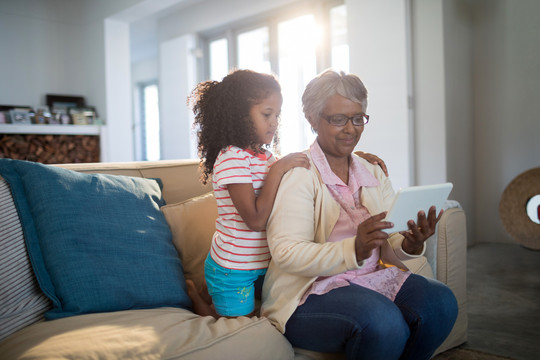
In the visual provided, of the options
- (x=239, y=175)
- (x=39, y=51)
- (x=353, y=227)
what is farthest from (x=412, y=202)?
(x=39, y=51)

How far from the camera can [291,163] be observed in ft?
4.24

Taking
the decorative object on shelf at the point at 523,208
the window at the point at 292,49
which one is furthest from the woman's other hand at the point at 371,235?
the window at the point at 292,49

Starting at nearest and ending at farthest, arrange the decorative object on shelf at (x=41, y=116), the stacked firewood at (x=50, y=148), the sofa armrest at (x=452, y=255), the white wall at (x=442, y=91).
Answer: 1. the sofa armrest at (x=452, y=255)
2. the white wall at (x=442, y=91)
3. the stacked firewood at (x=50, y=148)
4. the decorative object on shelf at (x=41, y=116)

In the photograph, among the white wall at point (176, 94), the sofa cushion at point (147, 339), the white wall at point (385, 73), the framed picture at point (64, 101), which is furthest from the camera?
the white wall at point (176, 94)

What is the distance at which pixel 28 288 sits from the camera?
1253mm

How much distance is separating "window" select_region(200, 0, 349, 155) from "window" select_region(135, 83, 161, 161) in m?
3.48

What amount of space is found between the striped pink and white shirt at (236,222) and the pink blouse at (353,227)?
190 mm

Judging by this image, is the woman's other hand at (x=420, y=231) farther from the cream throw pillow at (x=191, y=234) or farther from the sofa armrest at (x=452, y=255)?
the cream throw pillow at (x=191, y=234)

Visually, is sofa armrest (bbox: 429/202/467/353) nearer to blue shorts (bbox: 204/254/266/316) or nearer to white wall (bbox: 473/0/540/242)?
blue shorts (bbox: 204/254/266/316)

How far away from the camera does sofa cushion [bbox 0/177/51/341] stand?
46.8 inches

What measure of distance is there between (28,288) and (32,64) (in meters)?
4.72

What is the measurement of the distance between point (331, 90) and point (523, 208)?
3014 mm

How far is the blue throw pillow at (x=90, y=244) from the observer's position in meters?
1.26

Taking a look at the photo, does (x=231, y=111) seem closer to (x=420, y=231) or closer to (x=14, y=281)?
(x=420, y=231)
